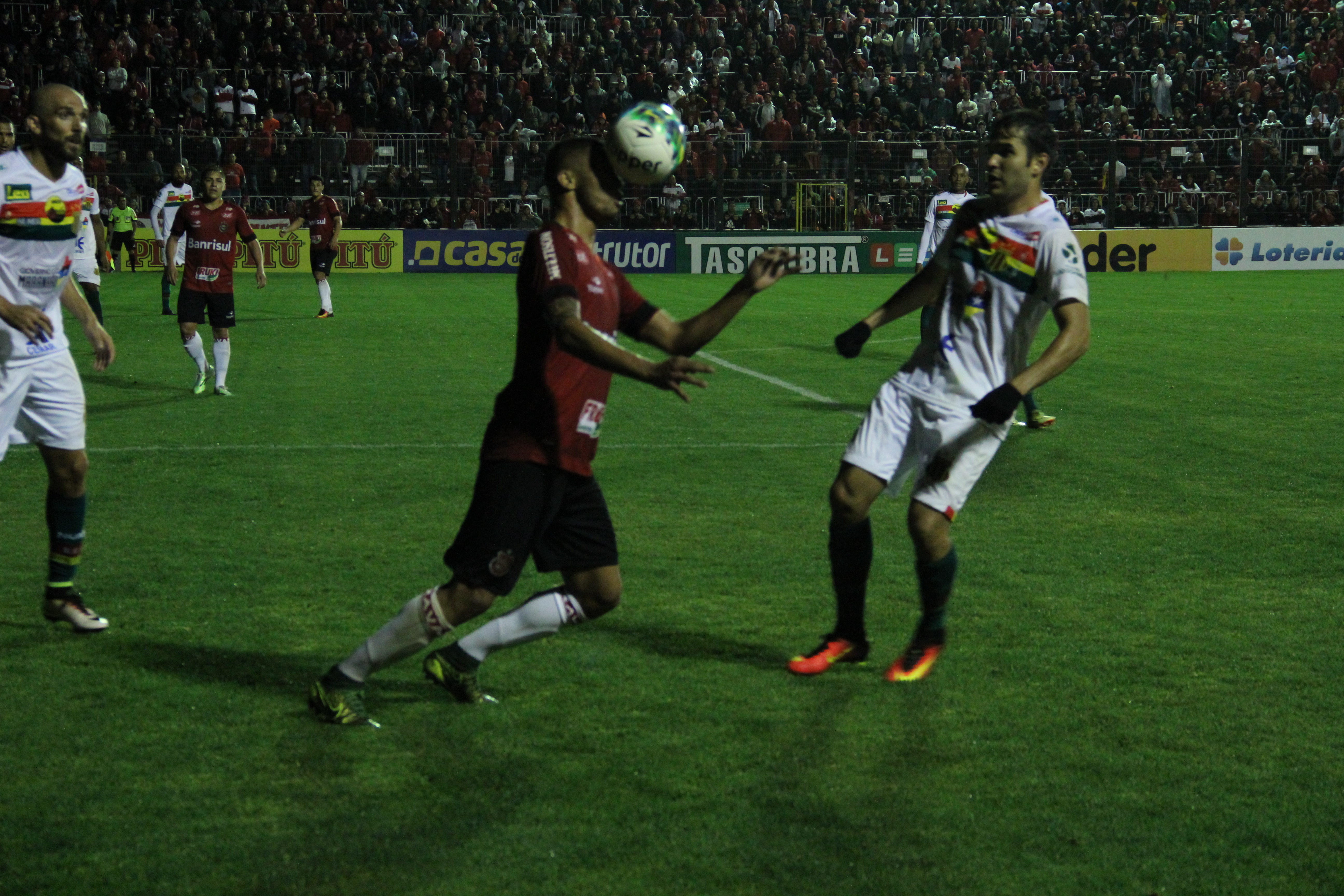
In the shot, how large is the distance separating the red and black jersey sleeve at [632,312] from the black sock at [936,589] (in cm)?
152

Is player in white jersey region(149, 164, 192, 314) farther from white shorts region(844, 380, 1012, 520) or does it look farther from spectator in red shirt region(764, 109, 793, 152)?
spectator in red shirt region(764, 109, 793, 152)

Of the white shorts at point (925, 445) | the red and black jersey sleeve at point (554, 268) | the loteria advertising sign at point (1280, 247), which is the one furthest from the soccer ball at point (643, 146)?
the loteria advertising sign at point (1280, 247)

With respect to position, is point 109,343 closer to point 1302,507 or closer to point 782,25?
point 1302,507

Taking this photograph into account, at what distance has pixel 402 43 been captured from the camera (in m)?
37.6

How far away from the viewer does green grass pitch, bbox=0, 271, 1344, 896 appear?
13.0ft

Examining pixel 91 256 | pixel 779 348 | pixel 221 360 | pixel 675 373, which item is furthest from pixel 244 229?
pixel 675 373

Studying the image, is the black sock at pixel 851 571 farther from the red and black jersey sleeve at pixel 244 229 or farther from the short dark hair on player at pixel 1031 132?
the red and black jersey sleeve at pixel 244 229

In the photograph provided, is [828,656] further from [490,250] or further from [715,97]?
[715,97]

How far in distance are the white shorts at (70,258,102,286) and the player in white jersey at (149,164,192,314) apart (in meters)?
2.03

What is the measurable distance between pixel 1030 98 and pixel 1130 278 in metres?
10.0

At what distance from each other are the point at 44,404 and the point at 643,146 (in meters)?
3.04

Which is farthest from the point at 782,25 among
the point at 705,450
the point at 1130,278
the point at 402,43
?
the point at 705,450

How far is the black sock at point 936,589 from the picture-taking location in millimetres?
5547

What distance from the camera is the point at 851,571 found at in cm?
564
